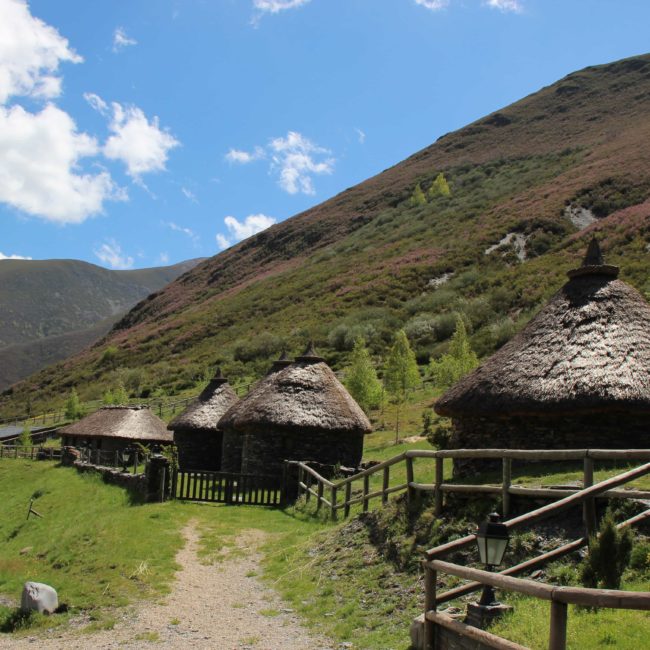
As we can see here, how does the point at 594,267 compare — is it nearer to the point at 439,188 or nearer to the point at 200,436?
the point at 200,436

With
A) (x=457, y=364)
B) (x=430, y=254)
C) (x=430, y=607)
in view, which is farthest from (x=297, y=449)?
(x=430, y=254)

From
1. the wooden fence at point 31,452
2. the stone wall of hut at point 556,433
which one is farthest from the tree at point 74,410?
the stone wall of hut at point 556,433

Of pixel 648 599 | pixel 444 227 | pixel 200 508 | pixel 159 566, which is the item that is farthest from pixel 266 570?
pixel 444 227

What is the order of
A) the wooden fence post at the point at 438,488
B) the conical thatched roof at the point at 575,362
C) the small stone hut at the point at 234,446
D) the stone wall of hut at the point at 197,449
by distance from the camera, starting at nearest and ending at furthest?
the wooden fence post at the point at 438,488, the conical thatched roof at the point at 575,362, the small stone hut at the point at 234,446, the stone wall of hut at the point at 197,449

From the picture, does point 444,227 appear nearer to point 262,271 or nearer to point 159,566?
point 262,271

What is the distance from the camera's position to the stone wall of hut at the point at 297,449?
77.7 feet

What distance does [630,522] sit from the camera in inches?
303

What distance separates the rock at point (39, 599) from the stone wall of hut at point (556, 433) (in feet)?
26.7

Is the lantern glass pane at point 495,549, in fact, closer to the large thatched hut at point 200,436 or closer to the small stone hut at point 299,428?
the small stone hut at point 299,428

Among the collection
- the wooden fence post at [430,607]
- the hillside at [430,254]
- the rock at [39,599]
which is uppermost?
the hillside at [430,254]

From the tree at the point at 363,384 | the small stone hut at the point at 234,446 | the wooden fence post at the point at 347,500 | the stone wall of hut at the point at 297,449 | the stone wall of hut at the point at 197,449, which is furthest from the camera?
the tree at the point at 363,384

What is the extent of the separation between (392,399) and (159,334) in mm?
47056

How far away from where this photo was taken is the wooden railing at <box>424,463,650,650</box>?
15.2ft

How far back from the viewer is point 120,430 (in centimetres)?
3541
